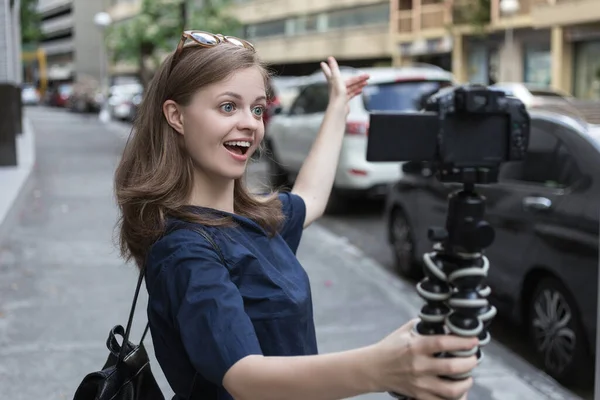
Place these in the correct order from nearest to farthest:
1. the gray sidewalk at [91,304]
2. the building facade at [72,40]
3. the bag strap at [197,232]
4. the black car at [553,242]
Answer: the bag strap at [197,232]
the gray sidewalk at [91,304]
the black car at [553,242]
the building facade at [72,40]

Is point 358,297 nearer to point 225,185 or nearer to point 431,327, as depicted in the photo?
point 225,185

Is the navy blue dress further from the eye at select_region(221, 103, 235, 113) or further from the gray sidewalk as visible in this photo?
the gray sidewalk

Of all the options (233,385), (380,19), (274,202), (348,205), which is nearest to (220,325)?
(233,385)

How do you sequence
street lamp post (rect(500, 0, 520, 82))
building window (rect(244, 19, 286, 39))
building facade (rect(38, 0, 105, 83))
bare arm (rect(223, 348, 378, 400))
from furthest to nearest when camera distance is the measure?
1. building facade (rect(38, 0, 105, 83))
2. building window (rect(244, 19, 286, 39))
3. street lamp post (rect(500, 0, 520, 82))
4. bare arm (rect(223, 348, 378, 400))

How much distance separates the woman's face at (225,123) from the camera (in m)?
1.89

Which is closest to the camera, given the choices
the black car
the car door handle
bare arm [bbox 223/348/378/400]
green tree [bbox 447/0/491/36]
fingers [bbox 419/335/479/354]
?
fingers [bbox 419/335/479/354]

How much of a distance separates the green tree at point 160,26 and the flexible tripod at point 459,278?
27.8 meters

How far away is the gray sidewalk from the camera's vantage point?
4.66 metres

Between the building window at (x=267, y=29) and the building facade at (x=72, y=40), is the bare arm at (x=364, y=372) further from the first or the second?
the building facade at (x=72, y=40)

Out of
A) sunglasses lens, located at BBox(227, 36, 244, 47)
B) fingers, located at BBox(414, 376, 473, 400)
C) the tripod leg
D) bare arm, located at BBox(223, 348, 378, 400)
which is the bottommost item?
bare arm, located at BBox(223, 348, 378, 400)

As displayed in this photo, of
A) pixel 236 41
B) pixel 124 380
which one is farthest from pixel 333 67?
pixel 124 380

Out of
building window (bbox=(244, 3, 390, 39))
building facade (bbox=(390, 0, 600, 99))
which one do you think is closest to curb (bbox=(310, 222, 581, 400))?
building facade (bbox=(390, 0, 600, 99))

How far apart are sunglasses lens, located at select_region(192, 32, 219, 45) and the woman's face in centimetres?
11

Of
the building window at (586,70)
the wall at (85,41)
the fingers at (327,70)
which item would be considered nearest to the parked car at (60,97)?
the wall at (85,41)
